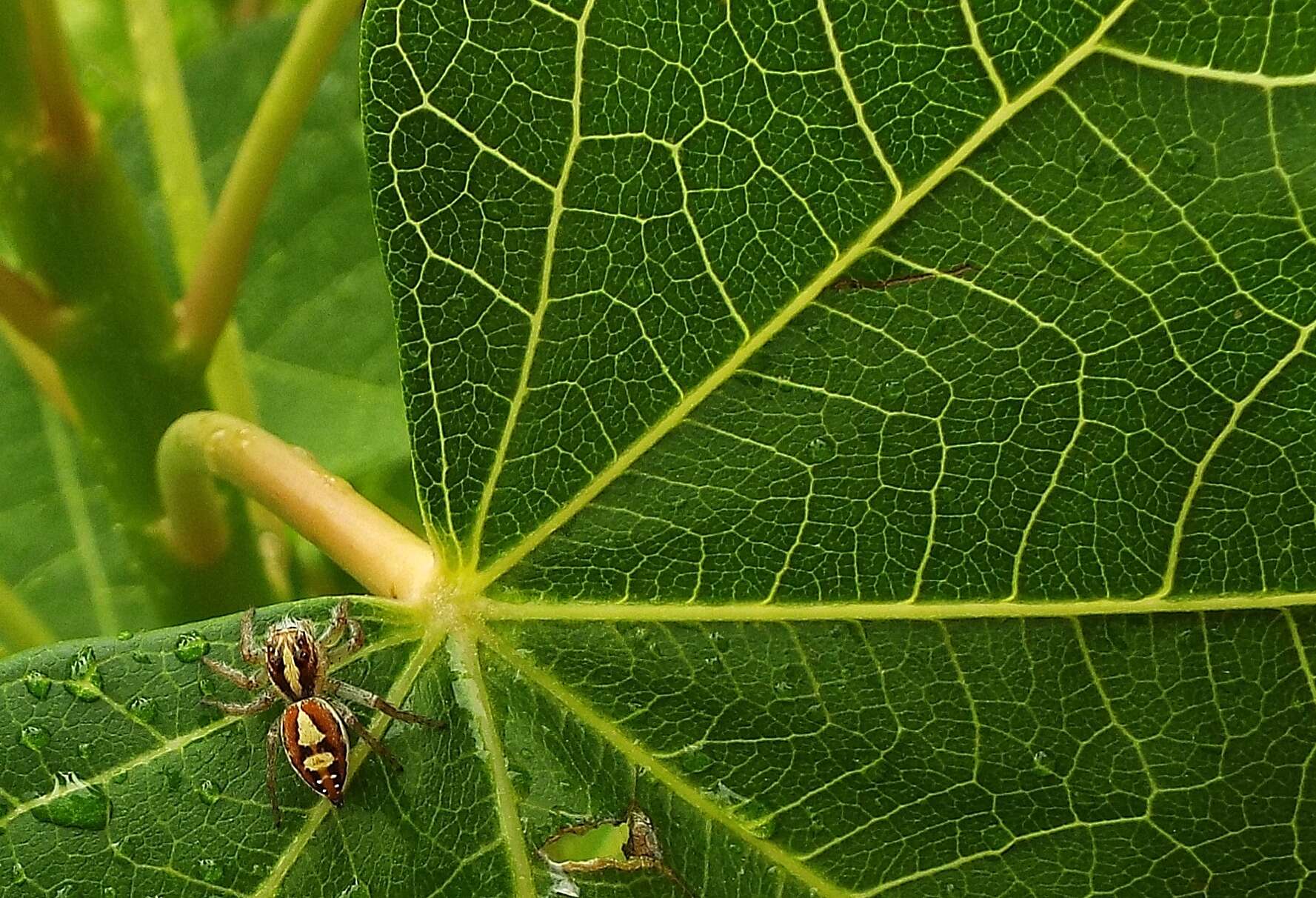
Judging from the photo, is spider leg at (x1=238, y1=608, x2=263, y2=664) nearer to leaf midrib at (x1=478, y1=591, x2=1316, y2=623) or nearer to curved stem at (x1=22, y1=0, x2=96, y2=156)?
leaf midrib at (x1=478, y1=591, x2=1316, y2=623)

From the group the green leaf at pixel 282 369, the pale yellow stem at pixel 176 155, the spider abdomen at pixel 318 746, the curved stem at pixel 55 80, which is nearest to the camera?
the spider abdomen at pixel 318 746

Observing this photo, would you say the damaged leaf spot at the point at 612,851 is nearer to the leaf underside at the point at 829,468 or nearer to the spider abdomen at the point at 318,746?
the leaf underside at the point at 829,468

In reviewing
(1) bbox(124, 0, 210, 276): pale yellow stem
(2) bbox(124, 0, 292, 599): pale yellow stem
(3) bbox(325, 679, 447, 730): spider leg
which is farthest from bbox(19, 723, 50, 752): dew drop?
(1) bbox(124, 0, 210, 276): pale yellow stem

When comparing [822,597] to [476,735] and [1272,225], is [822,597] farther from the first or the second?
[1272,225]

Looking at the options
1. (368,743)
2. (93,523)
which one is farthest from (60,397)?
(368,743)

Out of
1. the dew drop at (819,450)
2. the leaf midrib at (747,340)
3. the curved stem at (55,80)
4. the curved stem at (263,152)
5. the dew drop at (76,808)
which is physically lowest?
the dew drop at (76,808)

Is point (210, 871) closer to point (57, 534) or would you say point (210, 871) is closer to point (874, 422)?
point (874, 422)

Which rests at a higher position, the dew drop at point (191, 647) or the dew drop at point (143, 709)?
the dew drop at point (191, 647)

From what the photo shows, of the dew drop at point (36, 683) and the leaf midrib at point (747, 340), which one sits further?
the dew drop at point (36, 683)

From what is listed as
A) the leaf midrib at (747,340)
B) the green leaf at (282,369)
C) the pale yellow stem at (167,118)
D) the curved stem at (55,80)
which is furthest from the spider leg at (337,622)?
the green leaf at (282,369)
